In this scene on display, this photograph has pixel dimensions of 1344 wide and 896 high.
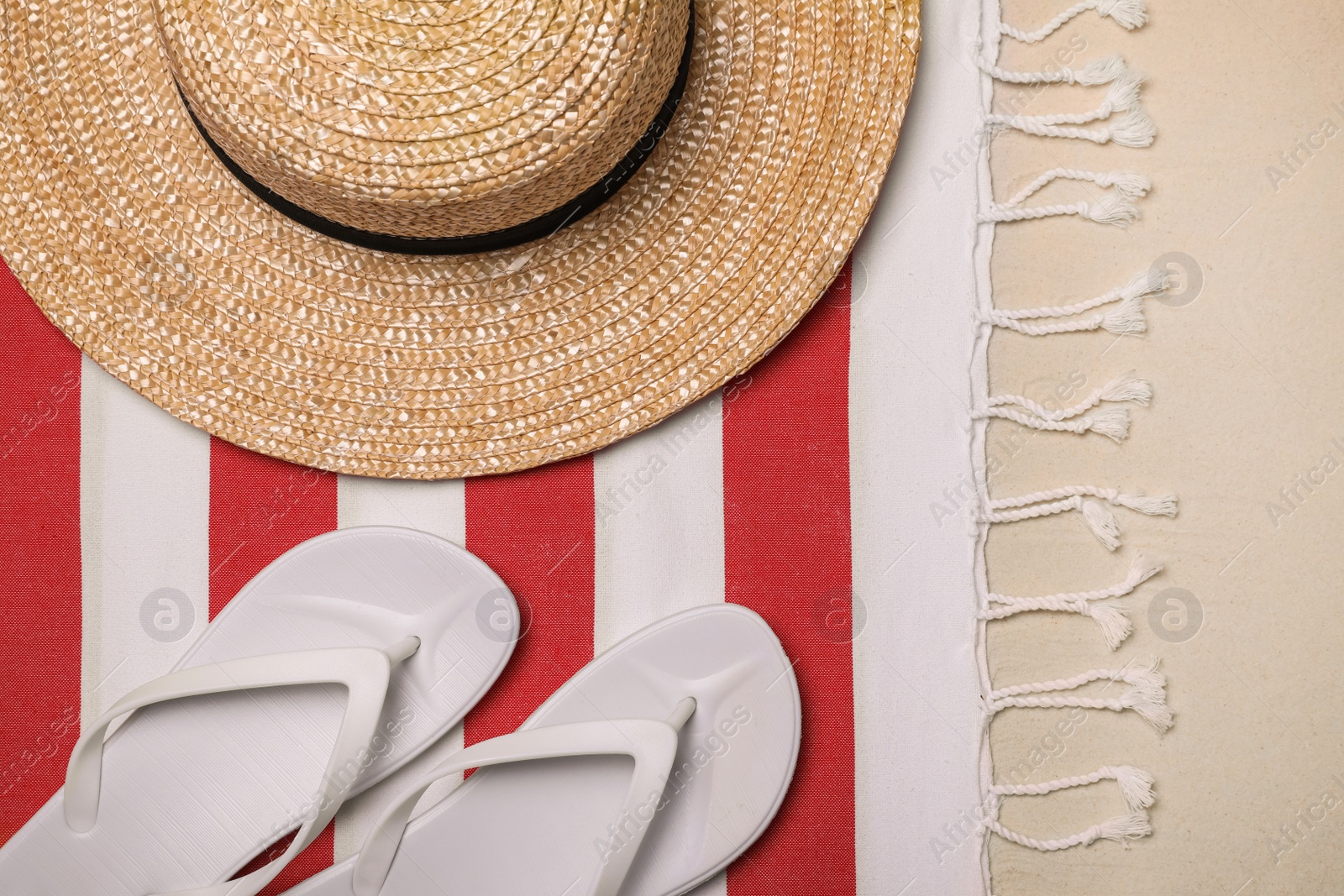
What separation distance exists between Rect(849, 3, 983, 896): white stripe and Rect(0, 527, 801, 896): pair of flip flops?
112 mm

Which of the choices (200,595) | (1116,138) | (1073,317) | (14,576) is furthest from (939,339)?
(14,576)

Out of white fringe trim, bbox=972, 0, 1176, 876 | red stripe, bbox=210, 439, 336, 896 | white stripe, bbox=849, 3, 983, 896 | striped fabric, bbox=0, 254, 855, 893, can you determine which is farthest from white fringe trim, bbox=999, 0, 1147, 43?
red stripe, bbox=210, 439, 336, 896

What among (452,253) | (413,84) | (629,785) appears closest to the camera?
(413,84)

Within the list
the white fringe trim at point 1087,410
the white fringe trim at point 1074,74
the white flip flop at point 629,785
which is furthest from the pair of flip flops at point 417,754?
the white fringe trim at point 1074,74

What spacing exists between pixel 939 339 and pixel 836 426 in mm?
139

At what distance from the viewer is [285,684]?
0.87 m

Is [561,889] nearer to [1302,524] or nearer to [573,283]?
[573,283]

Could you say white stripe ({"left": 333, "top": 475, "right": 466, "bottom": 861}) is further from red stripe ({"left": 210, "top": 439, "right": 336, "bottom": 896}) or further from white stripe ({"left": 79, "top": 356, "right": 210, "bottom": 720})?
white stripe ({"left": 79, "top": 356, "right": 210, "bottom": 720})

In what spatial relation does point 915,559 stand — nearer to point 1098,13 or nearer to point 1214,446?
point 1214,446

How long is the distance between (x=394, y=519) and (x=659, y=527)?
0.28 metres

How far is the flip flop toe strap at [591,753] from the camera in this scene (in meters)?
0.79

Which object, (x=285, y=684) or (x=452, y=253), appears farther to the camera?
(x=285, y=684)

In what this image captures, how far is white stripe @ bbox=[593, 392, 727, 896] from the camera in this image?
0.88m

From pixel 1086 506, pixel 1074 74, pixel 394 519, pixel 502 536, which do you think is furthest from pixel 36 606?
pixel 1074 74
